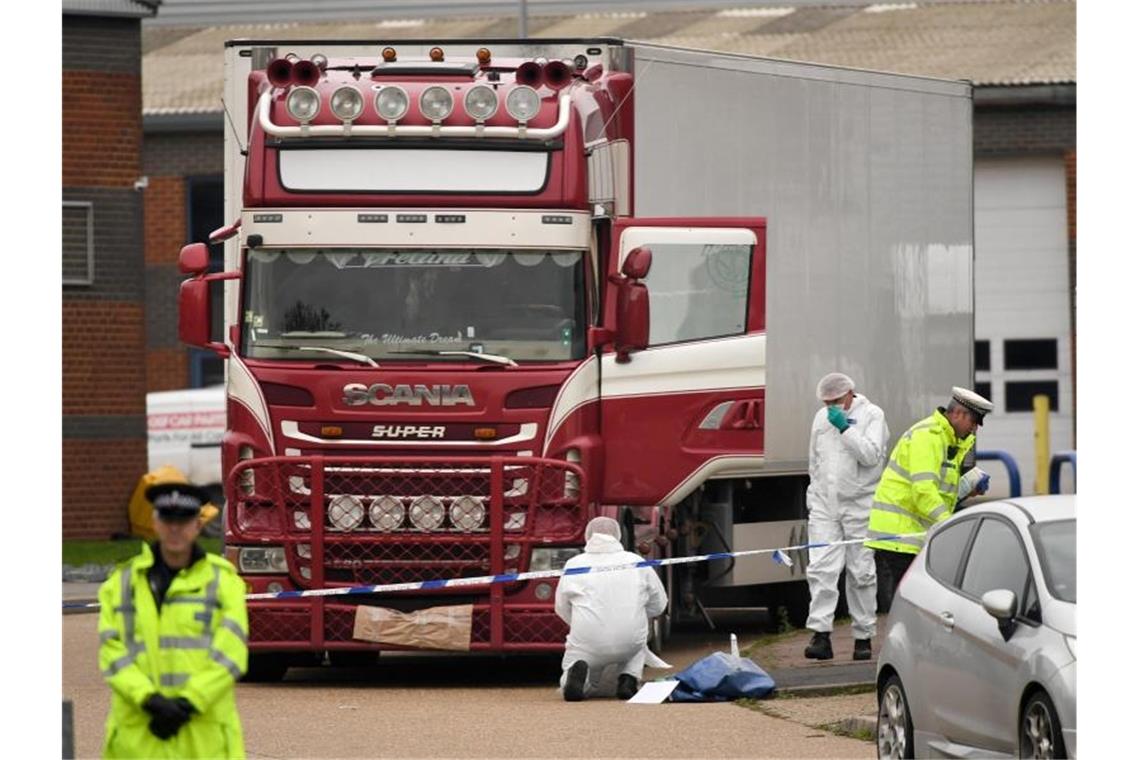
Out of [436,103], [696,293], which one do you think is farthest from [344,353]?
[696,293]

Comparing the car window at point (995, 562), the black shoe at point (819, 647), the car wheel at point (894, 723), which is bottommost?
the black shoe at point (819, 647)

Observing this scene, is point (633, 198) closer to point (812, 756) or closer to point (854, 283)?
point (854, 283)

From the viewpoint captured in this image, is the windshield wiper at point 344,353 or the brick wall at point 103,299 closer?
the windshield wiper at point 344,353

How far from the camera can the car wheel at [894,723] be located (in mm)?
11945

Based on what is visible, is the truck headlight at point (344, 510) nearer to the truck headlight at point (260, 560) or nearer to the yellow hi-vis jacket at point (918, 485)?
the truck headlight at point (260, 560)

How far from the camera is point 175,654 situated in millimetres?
9008

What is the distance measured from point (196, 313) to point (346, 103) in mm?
1666

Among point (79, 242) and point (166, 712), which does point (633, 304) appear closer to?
point (166, 712)

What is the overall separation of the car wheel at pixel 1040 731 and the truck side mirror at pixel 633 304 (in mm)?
6247

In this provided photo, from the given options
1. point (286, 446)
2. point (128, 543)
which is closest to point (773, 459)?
point (286, 446)

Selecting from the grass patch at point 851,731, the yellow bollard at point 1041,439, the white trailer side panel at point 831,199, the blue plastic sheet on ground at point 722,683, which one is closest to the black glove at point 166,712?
the grass patch at point 851,731

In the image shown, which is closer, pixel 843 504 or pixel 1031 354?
pixel 843 504

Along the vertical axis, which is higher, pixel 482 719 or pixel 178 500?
pixel 178 500

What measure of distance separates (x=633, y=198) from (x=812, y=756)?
5.44m
